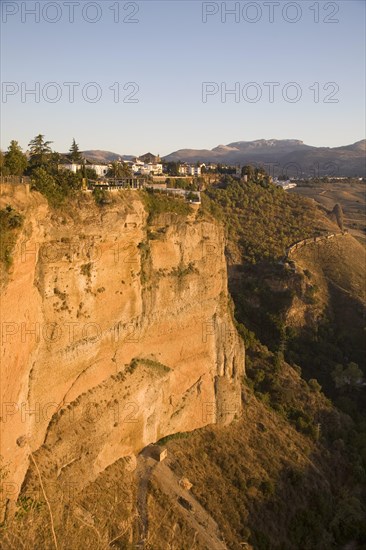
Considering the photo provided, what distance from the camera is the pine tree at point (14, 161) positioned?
1781 centimetres

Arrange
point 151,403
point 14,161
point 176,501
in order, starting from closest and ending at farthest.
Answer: point 14,161 → point 176,501 → point 151,403

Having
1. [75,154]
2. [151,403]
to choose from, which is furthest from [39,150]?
[151,403]

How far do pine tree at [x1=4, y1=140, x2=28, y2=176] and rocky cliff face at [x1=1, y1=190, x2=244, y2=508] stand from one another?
2.27m

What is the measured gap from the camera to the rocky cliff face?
15.4 m

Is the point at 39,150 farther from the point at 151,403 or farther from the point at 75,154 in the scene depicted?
the point at 151,403

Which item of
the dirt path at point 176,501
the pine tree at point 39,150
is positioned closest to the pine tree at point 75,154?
the pine tree at point 39,150

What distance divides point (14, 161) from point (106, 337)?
695cm

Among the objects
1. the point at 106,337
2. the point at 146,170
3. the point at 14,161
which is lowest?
the point at 106,337

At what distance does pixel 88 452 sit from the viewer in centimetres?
1812

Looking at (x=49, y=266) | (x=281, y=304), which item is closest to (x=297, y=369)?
(x=281, y=304)

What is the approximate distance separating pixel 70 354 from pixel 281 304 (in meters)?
24.4

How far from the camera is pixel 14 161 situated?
1792 cm

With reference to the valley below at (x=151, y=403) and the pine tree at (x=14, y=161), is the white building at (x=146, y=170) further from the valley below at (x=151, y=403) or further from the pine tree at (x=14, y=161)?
the pine tree at (x=14, y=161)

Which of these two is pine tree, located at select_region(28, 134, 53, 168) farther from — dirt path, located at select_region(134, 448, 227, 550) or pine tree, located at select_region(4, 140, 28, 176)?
dirt path, located at select_region(134, 448, 227, 550)
